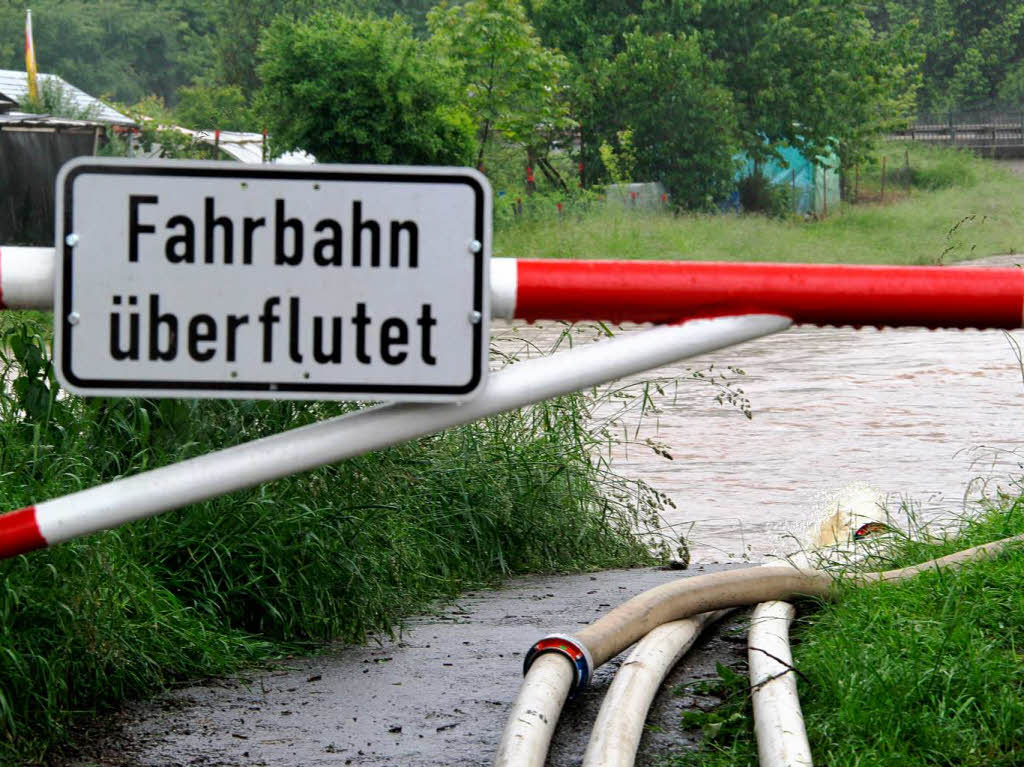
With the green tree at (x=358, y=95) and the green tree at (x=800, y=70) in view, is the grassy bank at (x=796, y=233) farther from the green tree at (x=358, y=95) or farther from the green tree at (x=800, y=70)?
the green tree at (x=358, y=95)

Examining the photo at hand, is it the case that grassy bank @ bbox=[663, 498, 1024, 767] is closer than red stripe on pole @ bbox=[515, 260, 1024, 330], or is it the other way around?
red stripe on pole @ bbox=[515, 260, 1024, 330]

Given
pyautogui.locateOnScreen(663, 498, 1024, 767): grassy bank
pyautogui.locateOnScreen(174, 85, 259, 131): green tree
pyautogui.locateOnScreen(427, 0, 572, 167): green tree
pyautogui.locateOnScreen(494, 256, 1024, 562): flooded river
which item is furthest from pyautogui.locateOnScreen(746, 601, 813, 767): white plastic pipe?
pyautogui.locateOnScreen(174, 85, 259, 131): green tree

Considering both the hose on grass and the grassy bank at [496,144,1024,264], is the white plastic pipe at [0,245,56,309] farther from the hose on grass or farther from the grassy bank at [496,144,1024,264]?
the grassy bank at [496,144,1024,264]

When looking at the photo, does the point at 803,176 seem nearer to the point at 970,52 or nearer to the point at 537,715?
the point at 970,52

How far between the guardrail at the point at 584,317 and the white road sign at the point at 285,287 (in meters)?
0.05

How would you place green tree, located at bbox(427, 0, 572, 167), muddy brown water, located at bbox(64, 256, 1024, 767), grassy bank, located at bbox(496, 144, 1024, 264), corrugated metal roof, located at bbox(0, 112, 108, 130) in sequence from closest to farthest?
muddy brown water, located at bbox(64, 256, 1024, 767) < corrugated metal roof, located at bbox(0, 112, 108, 130) < grassy bank, located at bbox(496, 144, 1024, 264) < green tree, located at bbox(427, 0, 572, 167)

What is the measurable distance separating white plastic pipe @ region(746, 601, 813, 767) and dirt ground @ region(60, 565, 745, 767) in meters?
0.19

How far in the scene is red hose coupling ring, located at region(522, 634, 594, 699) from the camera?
334 centimetres

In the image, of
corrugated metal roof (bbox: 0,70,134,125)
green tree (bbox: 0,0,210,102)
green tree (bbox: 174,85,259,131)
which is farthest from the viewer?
green tree (bbox: 0,0,210,102)

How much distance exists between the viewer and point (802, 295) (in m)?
2.15

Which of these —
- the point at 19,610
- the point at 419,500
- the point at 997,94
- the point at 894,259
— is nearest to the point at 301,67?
the point at 894,259

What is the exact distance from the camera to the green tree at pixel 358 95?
82.3 feet

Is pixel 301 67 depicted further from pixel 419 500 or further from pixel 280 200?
pixel 280 200

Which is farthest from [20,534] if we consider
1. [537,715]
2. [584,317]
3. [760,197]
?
[760,197]
